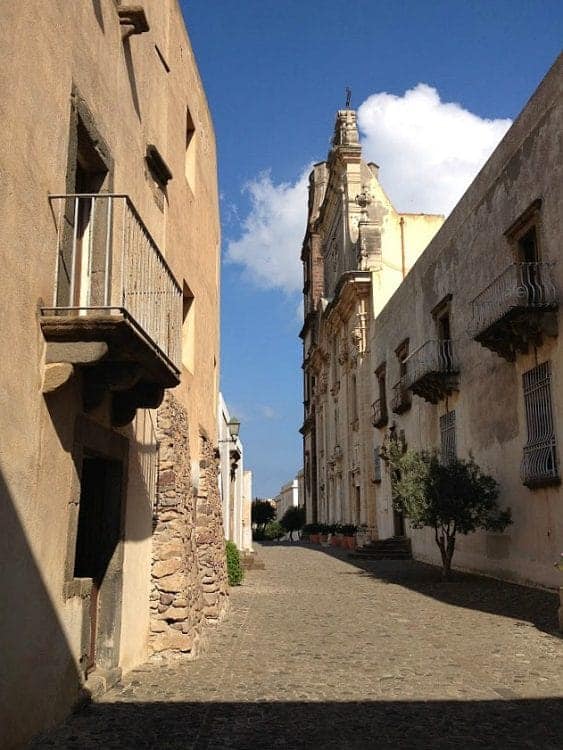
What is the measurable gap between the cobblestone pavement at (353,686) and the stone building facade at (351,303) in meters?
18.4

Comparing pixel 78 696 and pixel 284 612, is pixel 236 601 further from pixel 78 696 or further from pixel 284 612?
pixel 78 696

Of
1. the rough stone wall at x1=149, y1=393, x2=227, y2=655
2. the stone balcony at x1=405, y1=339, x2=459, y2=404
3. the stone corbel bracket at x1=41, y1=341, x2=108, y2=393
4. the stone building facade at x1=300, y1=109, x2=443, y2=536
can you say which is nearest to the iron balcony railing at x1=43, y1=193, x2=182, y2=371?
the stone corbel bracket at x1=41, y1=341, x2=108, y2=393

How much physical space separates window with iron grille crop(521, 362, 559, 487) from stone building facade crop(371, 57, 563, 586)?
20 millimetres

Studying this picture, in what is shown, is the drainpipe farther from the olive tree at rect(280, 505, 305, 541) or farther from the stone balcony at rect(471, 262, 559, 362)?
the olive tree at rect(280, 505, 305, 541)

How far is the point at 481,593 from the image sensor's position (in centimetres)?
1318

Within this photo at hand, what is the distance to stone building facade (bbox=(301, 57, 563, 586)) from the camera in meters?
12.6

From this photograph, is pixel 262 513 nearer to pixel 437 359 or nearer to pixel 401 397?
pixel 401 397

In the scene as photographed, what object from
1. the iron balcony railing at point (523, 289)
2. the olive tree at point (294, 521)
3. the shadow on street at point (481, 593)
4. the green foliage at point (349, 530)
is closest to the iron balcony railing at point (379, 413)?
the green foliage at point (349, 530)

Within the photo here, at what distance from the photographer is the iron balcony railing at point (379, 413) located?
26859 millimetres

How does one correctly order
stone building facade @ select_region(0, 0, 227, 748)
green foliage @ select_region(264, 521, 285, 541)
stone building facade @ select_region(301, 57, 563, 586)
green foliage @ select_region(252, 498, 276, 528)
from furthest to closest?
green foliage @ select_region(252, 498, 276, 528)
green foliage @ select_region(264, 521, 285, 541)
stone building facade @ select_region(301, 57, 563, 586)
stone building facade @ select_region(0, 0, 227, 748)

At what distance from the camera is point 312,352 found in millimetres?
46875

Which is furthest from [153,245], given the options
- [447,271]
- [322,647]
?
[447,271]

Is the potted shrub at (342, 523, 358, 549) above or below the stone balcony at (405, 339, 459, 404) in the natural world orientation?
below

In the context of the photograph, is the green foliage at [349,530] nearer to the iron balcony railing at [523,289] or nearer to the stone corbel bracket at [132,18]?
the iron balcony railing at [523,289]
